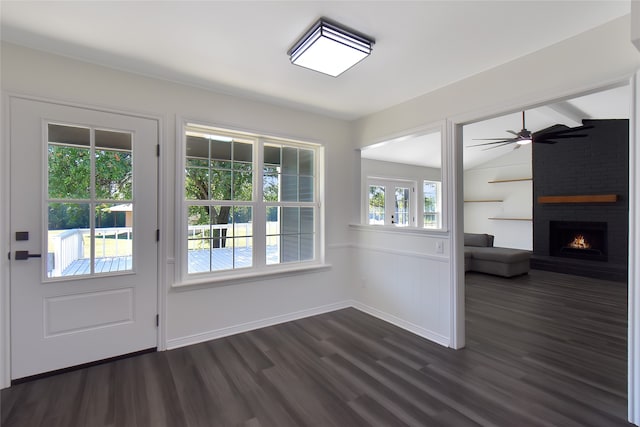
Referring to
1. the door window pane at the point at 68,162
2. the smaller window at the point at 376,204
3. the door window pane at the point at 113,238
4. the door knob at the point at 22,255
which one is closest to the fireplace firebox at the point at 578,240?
the smaller window at the point at 376,204

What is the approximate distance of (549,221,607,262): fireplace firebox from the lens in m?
6.01

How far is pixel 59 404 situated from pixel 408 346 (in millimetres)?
2673

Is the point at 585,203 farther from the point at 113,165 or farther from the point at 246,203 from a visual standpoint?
the point at 113,165

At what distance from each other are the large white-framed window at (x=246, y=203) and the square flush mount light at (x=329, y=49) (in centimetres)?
121

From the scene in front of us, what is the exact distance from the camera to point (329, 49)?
207cm

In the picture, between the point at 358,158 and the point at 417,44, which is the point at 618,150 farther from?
the point at 417,44

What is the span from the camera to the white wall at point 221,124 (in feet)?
7.43

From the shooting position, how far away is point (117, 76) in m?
2.48

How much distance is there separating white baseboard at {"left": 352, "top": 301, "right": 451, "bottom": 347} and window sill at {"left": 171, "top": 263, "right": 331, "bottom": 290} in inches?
26.7

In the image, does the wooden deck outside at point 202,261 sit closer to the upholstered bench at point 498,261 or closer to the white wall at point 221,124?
the white wall at point 221,124

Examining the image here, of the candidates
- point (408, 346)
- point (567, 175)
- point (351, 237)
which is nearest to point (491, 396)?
point (408, 346)

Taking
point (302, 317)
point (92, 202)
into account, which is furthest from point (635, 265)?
point (92, 202)

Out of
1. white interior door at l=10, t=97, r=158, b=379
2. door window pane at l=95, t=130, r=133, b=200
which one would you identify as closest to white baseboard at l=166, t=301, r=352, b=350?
white interior door at l=10, t=97, r=158, b=379

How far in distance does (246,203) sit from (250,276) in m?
0.78
